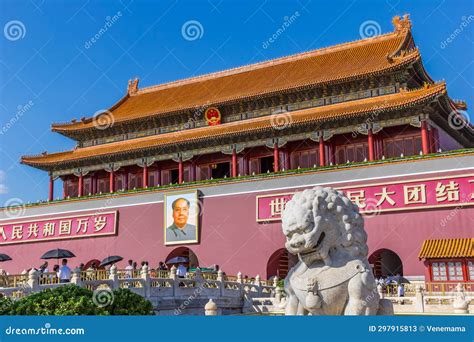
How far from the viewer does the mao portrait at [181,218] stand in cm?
2164

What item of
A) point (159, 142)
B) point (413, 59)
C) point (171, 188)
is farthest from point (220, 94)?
→ point (413, 59)

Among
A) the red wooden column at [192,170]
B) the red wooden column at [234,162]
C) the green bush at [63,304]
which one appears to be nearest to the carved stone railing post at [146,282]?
the green bush at [63,304]

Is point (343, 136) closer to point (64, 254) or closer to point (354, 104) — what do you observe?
point (354, 104)

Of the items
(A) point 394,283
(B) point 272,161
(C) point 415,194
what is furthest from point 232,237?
(C) point 415,194

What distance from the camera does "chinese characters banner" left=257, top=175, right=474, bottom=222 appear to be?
55.2 feet

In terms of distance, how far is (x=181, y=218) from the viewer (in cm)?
2197

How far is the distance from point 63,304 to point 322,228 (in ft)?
12.8

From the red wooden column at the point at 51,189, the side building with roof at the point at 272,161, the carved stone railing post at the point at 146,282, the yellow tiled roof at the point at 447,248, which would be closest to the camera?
the carved stone railing post at the point at 146,282

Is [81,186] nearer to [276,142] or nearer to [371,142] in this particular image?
[276,142]

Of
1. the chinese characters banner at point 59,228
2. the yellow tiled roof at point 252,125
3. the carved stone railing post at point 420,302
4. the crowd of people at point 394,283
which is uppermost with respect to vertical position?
the yellow tiled roof at point 252,125

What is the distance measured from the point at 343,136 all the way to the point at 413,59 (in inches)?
155

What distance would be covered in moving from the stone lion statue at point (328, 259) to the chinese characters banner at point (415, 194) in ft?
39.6

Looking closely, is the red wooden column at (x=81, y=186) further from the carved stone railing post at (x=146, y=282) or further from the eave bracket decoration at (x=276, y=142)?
the carved stone railing post at (x=146, y=282)

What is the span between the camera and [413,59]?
2012 centimetres
